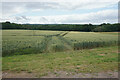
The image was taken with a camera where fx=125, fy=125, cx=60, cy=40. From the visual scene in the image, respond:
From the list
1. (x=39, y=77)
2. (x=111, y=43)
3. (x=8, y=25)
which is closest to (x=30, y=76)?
(x=39, y=77)

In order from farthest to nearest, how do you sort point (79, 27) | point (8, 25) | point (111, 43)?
point (79, 27) → point (8, 25) → point (111, 43)

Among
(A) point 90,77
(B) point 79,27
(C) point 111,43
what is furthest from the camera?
(B) point 79,27

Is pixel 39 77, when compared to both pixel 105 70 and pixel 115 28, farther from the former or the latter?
pixel 115 28

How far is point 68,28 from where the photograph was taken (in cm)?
8200

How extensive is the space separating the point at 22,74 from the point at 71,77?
8.27 ft

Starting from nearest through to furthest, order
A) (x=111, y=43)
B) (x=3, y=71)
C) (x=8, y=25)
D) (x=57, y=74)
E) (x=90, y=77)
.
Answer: (x=90, y=77) → (x=57, y=74) → (x=3, y=71) → (x=111, y=43) → (x=8, y=25)

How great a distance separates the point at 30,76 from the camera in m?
6.12

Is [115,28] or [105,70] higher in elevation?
[115,28]

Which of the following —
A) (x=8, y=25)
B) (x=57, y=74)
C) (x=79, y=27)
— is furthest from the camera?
(x=79, y=27)

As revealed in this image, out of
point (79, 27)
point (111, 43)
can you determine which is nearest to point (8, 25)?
point (79, 27)

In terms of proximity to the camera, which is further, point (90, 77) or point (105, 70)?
point (105, 70)

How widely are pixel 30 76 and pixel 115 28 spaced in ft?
227

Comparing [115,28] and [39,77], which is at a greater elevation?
[115,28]

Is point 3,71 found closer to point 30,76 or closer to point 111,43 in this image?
point 30,76
